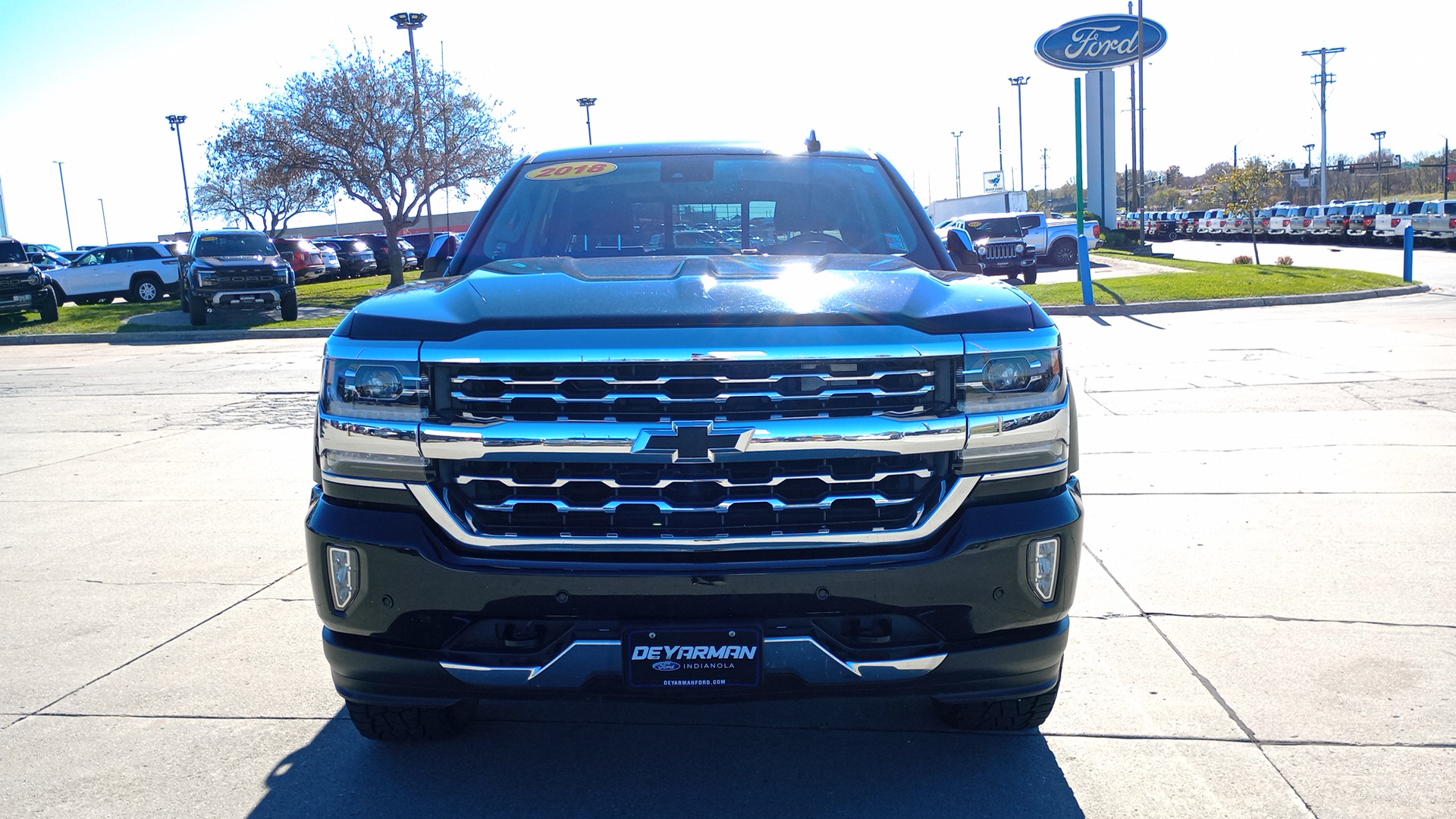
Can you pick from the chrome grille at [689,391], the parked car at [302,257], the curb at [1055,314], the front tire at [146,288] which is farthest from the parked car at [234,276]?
the chrome grille at [689,391]

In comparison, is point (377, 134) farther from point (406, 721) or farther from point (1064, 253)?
point (406, 721)

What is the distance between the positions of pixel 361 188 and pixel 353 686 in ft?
112

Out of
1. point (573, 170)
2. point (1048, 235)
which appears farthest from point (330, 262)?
point (573, 170)

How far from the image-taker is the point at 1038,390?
282cm

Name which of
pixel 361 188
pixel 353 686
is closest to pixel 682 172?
pixel 353 686

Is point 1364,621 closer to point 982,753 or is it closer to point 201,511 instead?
point 982,753

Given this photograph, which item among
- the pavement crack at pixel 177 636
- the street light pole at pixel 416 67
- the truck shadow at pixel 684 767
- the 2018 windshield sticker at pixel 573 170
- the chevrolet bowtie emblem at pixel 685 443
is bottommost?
the truck shadow at pixel 684 767

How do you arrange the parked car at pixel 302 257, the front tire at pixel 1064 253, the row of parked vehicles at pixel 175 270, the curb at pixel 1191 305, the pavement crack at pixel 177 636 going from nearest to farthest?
the pavement crack at pixel 177 636 → the curb at pixel 1191 305 → the row of parked vehicles at pixel 175 270 → the front tire at pixel 1064 253 → the parked car at pixel 302 257

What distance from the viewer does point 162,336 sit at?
69.4ft

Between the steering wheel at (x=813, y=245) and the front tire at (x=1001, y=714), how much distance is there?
5.26 ft

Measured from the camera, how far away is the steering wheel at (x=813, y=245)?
13.4 ft

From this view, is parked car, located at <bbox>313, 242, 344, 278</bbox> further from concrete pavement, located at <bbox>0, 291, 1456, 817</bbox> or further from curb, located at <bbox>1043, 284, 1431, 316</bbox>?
concrete pavement, located at <bbox>0, 291, 1456, 817</bbox>

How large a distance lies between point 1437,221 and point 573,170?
43.4m

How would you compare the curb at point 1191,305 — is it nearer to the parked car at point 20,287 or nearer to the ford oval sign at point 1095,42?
the parked car at point 20,287
